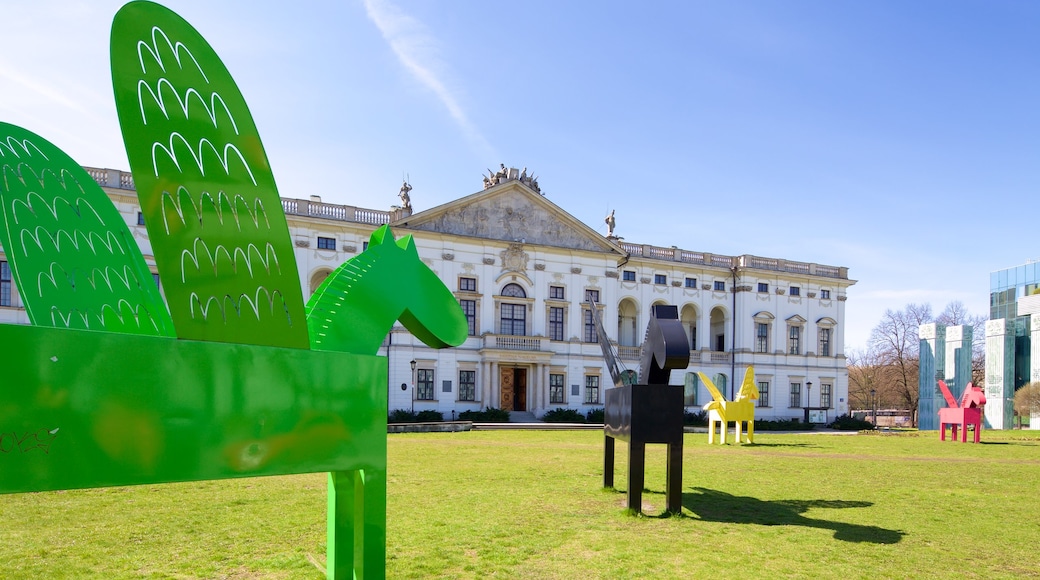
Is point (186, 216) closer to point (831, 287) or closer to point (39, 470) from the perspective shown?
point (39, 470)

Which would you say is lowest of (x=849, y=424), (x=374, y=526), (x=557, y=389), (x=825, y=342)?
(x=849, y=424)

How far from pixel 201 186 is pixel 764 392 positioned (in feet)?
163

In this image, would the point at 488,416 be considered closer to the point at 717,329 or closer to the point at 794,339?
the point at 717,329

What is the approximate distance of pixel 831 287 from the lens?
5262 cm

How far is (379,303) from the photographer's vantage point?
612 centimetres

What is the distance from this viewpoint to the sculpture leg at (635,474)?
1068 centimetres

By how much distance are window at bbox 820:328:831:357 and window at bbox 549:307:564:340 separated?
20.1 metres

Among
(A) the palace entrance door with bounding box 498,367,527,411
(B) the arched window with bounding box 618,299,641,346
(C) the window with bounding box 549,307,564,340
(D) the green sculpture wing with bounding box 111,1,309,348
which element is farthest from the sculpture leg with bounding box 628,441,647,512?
(B) the arched window with bounding box 618,299,641,346

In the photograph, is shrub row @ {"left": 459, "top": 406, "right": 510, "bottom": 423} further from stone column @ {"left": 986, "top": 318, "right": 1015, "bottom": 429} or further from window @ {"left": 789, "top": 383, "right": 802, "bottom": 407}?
stone column @ {"left": 986, "top": 318, "right": 1015, "bottom": 429}

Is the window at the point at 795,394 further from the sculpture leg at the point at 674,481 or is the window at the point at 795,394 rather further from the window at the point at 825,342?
the sculpture leg at the point at 674,481

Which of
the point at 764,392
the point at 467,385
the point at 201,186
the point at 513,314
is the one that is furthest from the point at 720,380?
the point at 201,186

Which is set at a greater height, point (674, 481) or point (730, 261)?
point (730, 261)

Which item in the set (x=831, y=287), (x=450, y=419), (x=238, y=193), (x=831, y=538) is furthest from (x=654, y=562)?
(x=831, y=287)

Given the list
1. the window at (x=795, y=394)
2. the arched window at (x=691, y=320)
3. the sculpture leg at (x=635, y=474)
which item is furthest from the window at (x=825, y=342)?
the sculpture leg at (x=635, y=474)
